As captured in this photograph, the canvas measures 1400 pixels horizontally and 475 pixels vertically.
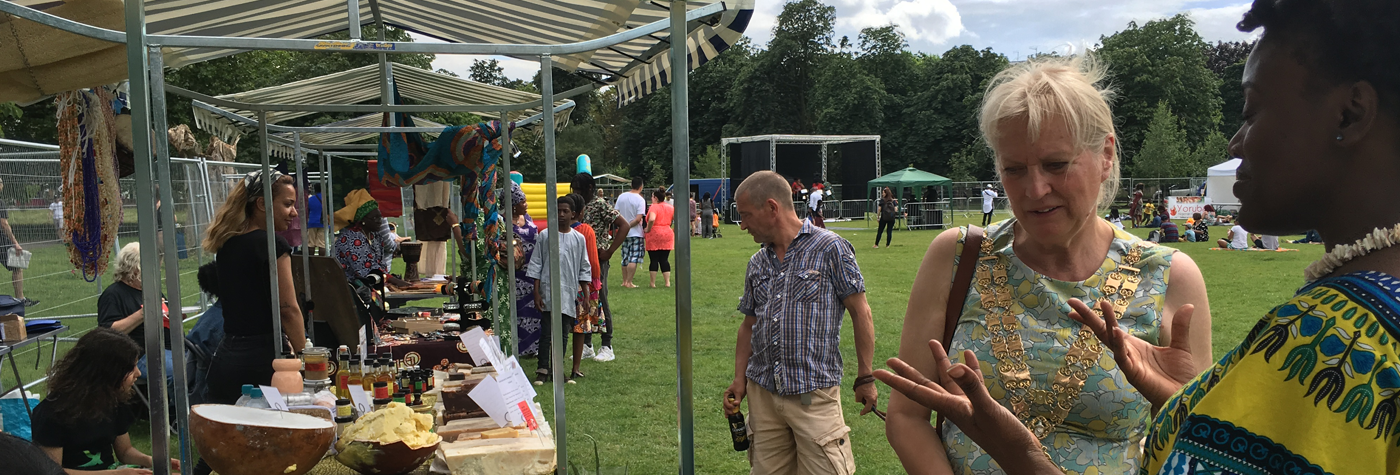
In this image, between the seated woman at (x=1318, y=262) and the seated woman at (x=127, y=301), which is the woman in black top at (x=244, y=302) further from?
the seated woman at (x=1318, y=262)

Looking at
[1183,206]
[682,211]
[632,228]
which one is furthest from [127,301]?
[1183,206]

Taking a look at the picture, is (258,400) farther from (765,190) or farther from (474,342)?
(765,190)

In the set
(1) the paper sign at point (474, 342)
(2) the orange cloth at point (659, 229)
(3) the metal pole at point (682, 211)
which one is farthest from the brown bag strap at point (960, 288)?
(2) the orange cloth at point (659, 229)

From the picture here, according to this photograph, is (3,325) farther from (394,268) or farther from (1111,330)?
A: (394,268)

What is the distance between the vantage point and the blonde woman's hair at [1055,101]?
1.65 metres

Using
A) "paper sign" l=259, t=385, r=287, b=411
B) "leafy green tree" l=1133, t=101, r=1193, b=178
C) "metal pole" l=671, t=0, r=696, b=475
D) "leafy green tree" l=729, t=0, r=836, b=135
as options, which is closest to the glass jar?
"paper sign" l=259, t=385, r=287, b=411

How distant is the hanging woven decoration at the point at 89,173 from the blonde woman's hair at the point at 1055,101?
3708 millimetres

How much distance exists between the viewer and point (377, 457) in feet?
9.11

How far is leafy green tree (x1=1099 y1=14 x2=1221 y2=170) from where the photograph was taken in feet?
171

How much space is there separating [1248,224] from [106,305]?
627 centimetres

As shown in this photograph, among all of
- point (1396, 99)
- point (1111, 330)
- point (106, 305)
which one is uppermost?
point (1396, 99)

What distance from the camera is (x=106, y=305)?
17.6ft

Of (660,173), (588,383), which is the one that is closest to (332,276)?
(588,383)

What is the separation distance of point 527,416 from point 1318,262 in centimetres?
289
